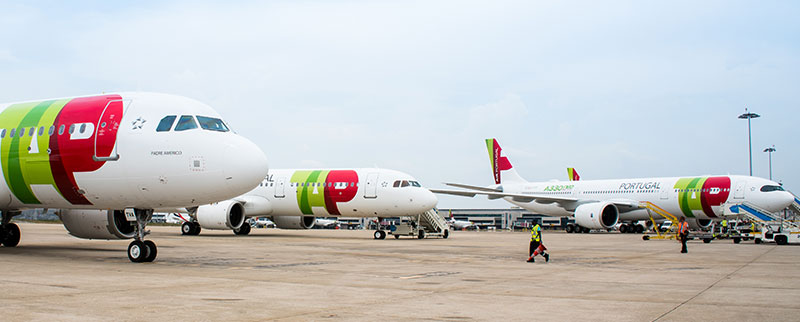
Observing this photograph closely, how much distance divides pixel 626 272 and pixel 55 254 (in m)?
13.1

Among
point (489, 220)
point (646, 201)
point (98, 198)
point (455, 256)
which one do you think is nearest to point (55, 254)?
point (98, 198)

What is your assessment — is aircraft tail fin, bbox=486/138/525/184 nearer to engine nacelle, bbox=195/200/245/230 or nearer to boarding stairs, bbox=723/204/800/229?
boarding stairs, bbox=723/204/800/229

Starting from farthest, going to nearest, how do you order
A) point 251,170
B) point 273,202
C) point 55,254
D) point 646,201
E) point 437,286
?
1. point 646,201
2. point 273,202
3. point 55,254
4. point 251,170
5. point 437,286

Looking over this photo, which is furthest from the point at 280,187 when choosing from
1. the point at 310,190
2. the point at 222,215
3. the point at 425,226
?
the point at 425,226

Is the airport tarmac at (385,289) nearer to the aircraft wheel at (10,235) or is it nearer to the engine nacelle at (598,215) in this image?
the aircraft wheel at (10,235)

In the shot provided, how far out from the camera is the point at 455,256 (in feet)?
58.1

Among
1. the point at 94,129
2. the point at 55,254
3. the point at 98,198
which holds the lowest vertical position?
the point at 55,254

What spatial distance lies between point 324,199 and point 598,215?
1743 cm

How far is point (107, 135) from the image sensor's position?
523 inches

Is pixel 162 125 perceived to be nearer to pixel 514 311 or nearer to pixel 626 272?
pixel 514 311

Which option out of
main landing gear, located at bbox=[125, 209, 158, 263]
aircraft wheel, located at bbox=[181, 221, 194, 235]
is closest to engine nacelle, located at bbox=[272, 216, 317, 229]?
aircraft wheel, located at bbox=[181, 221, 194, 235]

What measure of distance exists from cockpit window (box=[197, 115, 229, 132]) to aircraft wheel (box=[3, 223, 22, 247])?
828cm

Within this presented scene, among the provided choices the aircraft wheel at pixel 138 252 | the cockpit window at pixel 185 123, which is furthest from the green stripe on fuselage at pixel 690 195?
the aircraft wheel at pixel 138 252

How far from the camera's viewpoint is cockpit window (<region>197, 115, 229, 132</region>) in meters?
13.4
